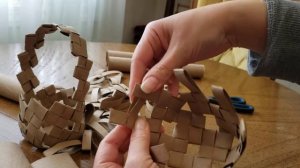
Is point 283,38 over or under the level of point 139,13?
over

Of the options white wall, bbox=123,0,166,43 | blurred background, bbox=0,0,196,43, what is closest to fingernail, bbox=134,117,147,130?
blurred background, bbox=0,0,196,43

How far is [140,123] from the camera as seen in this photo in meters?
0.49

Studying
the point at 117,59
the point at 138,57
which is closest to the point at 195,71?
the point at 117,59

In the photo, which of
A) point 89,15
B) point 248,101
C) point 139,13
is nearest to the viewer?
point 248,101

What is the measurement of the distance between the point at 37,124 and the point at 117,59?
1.31 ft

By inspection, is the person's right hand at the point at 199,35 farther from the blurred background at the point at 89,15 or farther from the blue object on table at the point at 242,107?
the blurred background at the point at 89,15

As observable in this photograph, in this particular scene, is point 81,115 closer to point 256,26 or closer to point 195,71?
point 256,26

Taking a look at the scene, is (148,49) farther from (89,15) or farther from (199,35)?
(89,15)

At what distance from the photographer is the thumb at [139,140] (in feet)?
1.42

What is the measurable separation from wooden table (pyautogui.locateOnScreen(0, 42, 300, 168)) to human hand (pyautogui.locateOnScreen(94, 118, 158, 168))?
51 mm

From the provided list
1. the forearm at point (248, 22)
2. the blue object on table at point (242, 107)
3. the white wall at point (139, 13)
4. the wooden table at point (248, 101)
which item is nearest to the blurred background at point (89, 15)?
the white wall at point (139, 13)

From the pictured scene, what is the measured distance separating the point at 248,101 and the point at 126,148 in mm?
405

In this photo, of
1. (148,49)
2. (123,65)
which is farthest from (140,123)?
(123,65)

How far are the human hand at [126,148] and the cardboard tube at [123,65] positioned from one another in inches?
15.0
